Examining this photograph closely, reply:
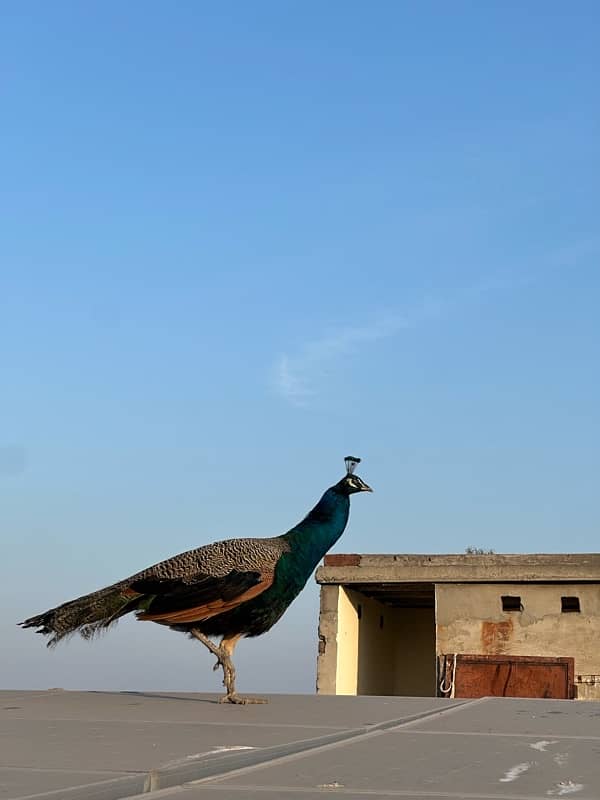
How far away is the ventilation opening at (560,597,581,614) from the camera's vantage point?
17.7m

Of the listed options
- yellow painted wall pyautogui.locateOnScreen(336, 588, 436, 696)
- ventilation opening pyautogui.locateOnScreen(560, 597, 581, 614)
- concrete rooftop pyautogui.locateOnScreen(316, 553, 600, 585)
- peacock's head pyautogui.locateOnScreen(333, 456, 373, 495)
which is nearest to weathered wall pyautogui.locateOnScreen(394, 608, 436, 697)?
yellow painted wall pyautogui.locateOnScreen(336, 588, 436, 696)

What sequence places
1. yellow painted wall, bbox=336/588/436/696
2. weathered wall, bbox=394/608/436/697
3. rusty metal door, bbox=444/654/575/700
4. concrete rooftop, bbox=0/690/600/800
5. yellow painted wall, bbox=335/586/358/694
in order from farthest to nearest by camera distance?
weathered wall, bbox=394/608/436/697, yellow painted wall, bbox=336/588/436/696, yellow painted wall, bbox=335/586/358/694, rusty metal door, bbox=444/654/575/700, concrete rooftop, bbox=0/690/600/800

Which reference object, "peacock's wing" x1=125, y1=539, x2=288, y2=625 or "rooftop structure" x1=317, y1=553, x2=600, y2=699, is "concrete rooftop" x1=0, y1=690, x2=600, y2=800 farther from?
"rooftop structure" x1=317, y1=553, x2=600, y2=699

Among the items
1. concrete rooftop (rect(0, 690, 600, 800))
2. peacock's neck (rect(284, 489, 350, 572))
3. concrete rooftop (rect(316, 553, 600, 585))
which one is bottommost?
concrete rooftop (rect(0, 690, 600, 800))

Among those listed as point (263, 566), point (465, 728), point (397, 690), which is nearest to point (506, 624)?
point (397, 690)

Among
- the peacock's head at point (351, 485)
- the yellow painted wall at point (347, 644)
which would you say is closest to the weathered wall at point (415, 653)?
the yellow painted wall at point (347, 644)

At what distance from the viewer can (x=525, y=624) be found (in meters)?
17.8

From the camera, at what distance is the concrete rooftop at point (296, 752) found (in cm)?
311

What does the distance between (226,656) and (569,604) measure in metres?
11.5

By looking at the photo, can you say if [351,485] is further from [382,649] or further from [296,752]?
[382,649]

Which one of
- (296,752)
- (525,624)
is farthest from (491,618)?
(296,752)

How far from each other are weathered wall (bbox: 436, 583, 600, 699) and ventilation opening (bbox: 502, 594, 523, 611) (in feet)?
0.18

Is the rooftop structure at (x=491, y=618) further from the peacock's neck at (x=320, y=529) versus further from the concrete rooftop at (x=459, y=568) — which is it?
the peacock's neck at (x=320, y=529)

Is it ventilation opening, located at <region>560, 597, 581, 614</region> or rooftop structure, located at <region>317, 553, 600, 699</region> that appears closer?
rooftop structure, located at <region>317, 553, 600, 699</region>
